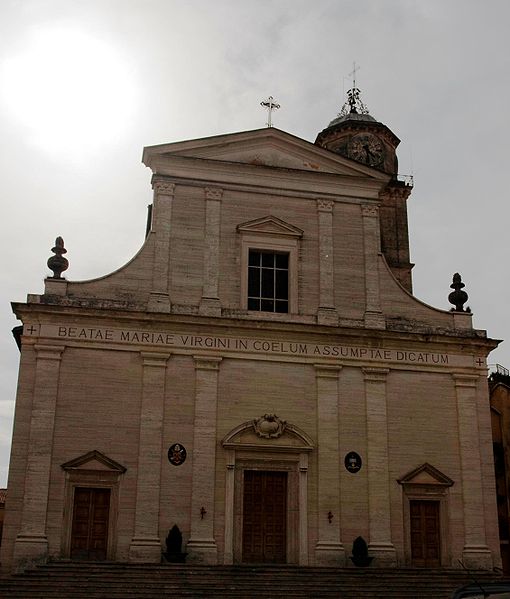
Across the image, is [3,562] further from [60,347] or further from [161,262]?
[161,262]

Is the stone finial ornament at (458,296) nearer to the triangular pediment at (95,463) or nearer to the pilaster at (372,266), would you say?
the pilaster at (372,266)

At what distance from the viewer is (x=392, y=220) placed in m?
30.2

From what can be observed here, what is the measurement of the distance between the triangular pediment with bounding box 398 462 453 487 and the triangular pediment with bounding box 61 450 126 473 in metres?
7.27

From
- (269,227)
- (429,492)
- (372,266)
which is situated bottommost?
(429,492)

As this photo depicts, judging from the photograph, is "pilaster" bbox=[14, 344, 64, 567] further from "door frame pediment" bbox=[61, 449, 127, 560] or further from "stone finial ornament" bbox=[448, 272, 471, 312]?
"stone finial ornament" bbox=[448, 272, 471, 312]

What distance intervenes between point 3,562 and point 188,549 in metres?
4.15

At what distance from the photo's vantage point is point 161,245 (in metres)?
21.4

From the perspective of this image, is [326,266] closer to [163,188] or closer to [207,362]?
[207,362]

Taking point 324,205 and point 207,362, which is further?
point 324,205

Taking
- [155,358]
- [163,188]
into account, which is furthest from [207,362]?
[163,188]

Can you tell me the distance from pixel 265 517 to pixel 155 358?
477cm

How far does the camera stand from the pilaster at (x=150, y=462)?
18.8m

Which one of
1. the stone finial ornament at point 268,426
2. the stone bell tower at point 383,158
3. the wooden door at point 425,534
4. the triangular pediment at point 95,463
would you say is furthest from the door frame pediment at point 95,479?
the stone bell tower at point 383,158

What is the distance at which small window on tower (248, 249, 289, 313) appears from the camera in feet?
71.6
